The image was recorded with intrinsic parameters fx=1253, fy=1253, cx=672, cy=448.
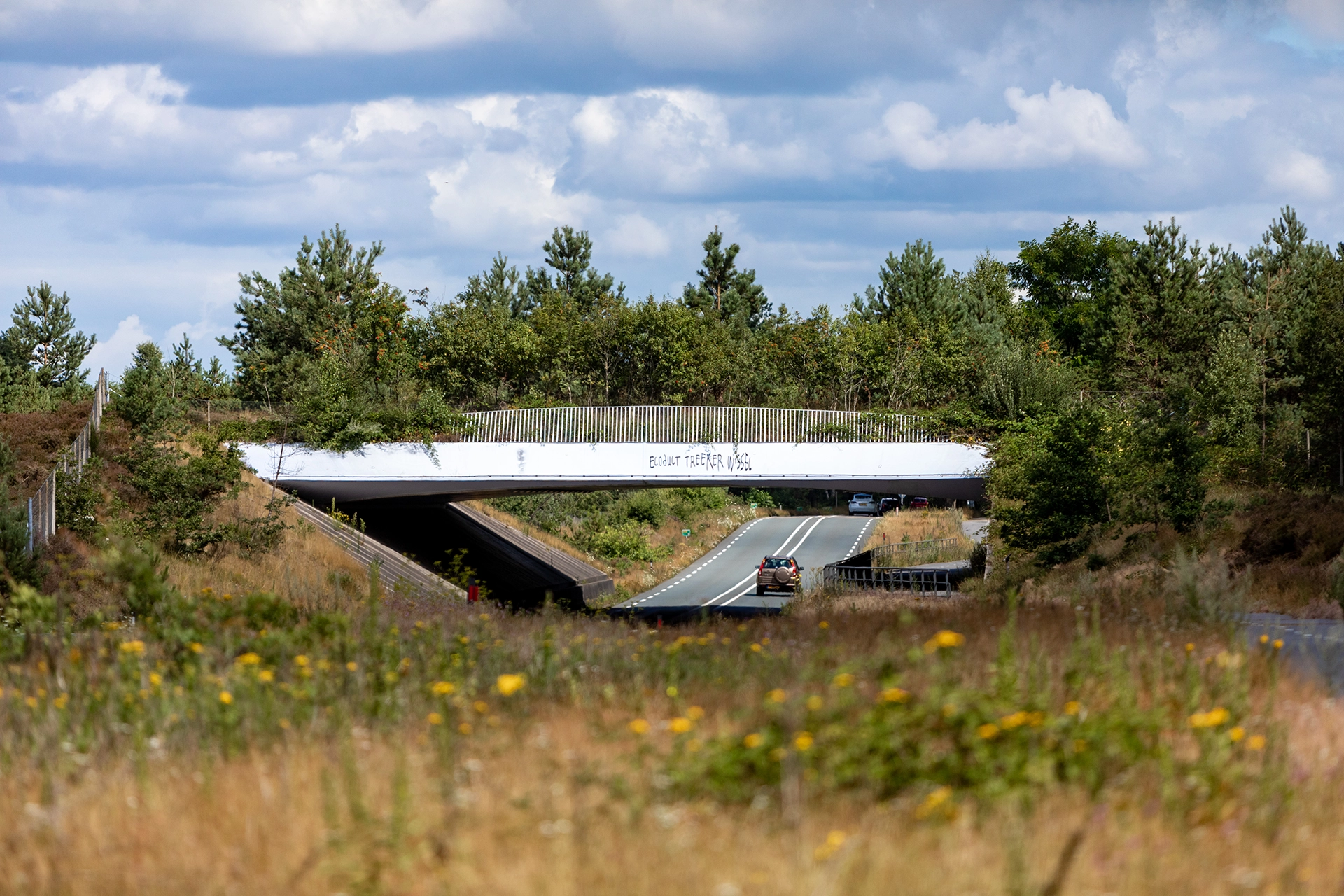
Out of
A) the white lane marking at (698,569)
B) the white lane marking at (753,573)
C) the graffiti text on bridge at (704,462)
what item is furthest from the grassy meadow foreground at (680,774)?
the white lane marking at (698,569)

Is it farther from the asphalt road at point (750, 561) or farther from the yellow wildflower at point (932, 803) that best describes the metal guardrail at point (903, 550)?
the yellow wildflower at point (932, 803)

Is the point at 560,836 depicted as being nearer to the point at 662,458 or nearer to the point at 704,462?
the point at 704,462

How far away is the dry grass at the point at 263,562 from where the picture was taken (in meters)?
23.7

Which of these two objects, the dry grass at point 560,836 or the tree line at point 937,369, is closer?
the dry grass at point 560,836

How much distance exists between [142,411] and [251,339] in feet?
90.8

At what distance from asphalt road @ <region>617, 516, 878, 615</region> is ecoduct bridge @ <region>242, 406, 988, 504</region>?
464 cm

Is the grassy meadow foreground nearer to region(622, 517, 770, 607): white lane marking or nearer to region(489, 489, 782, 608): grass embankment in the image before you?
region(622, 517, 770, 607): white lane marking

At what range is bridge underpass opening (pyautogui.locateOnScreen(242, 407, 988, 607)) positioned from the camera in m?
35.4

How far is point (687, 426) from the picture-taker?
3728 centimetres

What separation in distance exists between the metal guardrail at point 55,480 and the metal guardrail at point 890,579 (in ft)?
61.2

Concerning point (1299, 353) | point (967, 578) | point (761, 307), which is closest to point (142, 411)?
point (967, 578)

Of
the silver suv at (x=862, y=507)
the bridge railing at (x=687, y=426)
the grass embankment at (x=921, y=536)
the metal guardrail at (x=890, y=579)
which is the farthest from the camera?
the silver suv at (x=862, y=507)

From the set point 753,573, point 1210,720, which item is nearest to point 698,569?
point 753,573

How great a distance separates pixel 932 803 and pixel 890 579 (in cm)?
2746
